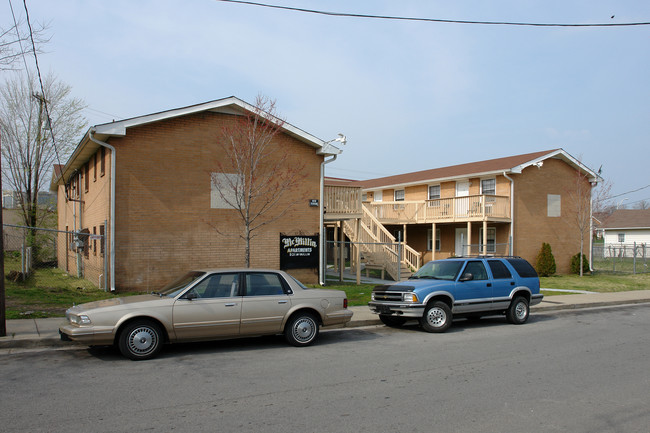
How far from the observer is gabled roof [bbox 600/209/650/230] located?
49.8m

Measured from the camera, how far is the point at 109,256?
49.7ft

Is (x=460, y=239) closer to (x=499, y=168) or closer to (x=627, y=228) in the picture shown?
(x=499, y=168)

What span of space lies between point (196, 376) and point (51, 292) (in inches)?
Answer: 392

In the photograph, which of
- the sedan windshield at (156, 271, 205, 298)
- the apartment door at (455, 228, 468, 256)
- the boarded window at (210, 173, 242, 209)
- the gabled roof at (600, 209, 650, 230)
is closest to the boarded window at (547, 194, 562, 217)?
the apartment door at (455, 228, 468, 256)

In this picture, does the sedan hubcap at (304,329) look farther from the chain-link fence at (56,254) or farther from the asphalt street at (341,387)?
the chain-link fence at (56,254)

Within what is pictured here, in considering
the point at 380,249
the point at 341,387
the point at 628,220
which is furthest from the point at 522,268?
the point at 628,220

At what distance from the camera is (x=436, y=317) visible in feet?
36.8

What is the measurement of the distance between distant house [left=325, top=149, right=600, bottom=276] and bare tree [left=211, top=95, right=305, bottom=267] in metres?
7.25

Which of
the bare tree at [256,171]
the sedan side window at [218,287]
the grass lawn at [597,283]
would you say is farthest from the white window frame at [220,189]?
the grass lawn at [597,283]

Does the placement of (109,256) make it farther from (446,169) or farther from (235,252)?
(446,169)

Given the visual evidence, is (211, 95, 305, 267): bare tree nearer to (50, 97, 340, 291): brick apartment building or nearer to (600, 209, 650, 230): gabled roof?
(50, 97, 340, 291): brick apartment building

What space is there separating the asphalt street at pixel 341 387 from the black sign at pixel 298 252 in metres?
7.74

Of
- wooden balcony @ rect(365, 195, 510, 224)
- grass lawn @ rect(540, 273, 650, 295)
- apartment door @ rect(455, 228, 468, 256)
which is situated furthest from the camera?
apartment door @ rect(455, 228, 468, 256)

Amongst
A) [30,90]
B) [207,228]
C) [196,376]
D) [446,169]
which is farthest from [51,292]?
[446,169]
